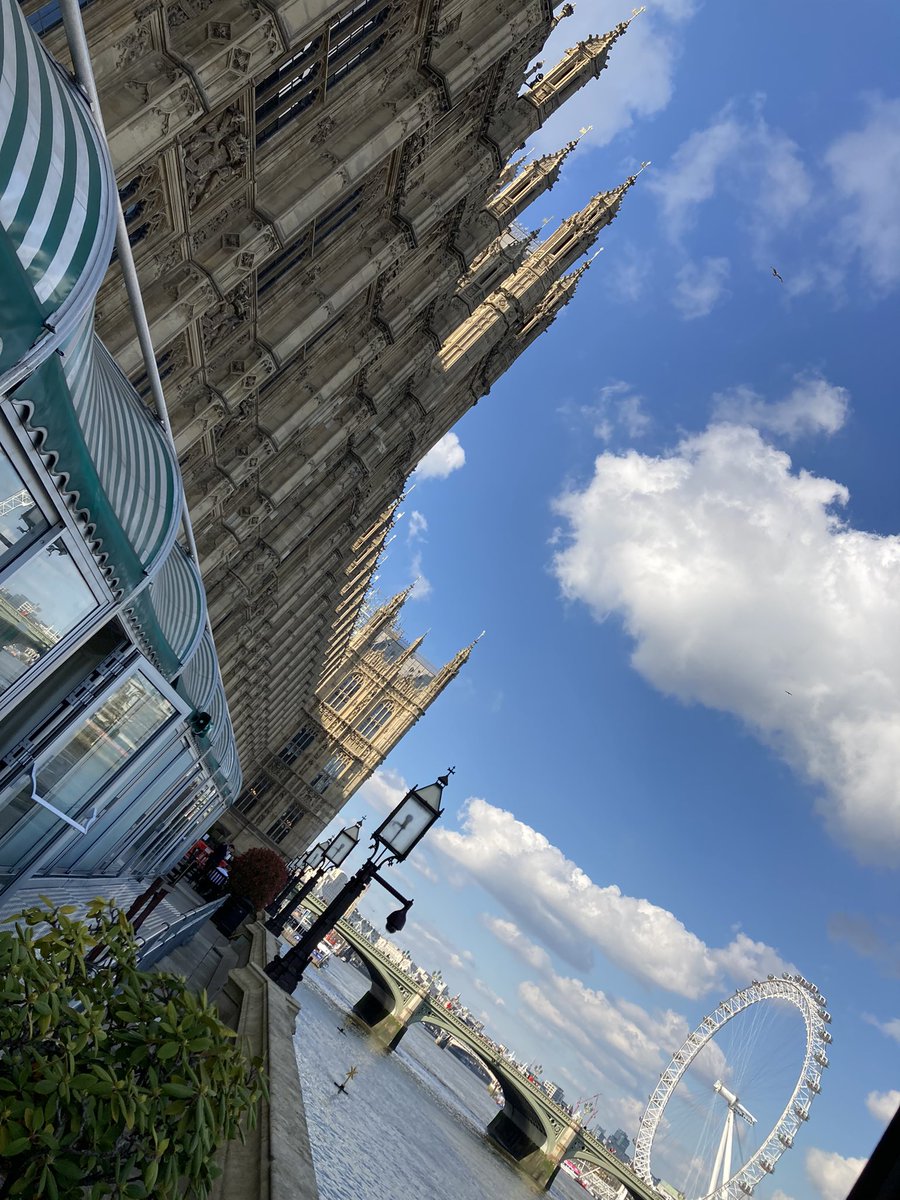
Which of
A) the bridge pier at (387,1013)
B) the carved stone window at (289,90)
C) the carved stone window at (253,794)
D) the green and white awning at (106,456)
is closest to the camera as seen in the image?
the green and white awning at (106,456)

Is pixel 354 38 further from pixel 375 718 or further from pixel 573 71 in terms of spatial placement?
pixel 375 718

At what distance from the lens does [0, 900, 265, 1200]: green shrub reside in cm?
405

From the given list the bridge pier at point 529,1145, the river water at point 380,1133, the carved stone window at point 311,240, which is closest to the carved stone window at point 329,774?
the river water at point 380,1133

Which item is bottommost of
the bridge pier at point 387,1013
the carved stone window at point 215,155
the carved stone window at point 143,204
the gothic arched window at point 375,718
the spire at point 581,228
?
the bridge pier at point 387,1013

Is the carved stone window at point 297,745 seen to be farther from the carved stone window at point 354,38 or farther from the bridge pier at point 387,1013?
the carved stone window at point 354,38

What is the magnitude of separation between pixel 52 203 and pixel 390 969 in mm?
85269

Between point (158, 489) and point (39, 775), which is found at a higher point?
point (158, 489)

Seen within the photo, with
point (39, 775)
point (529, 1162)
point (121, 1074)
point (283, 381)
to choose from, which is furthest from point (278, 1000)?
point (529, 1162)

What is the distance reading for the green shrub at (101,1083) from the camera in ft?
13.3

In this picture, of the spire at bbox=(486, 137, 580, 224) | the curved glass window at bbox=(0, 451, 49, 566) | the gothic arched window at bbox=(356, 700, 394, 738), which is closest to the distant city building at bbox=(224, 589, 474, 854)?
the gothic arched window at bbox=(356, 700, 394, 738)

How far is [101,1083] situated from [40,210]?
4.82 m

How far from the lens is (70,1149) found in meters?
4.32

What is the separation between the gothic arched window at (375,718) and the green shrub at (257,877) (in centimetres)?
5733

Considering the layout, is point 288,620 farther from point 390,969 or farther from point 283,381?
point 390,969
